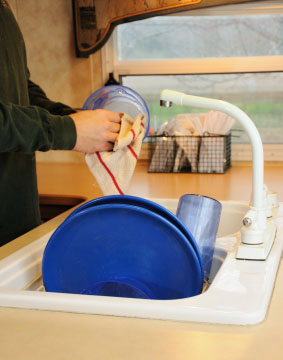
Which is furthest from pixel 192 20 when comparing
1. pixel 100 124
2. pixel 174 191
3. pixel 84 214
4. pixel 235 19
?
pixel 84 214

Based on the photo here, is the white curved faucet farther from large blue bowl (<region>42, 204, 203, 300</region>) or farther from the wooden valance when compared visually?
the wooden valance

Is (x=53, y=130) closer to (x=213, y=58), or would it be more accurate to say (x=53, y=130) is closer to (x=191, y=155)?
(x=191, y=155)

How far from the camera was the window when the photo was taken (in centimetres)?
239

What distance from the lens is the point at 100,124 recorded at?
1088 mm

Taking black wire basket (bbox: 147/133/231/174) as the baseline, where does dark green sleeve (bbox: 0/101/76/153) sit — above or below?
above

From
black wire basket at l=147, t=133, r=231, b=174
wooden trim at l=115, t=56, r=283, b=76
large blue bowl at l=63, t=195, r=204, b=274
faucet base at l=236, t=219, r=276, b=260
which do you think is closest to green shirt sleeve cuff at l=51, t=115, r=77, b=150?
large blue bowl at l=63, t=195, r=204, b=274

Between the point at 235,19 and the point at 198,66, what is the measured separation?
0.26 meters

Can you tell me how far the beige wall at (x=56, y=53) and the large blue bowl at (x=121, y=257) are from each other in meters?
1.80

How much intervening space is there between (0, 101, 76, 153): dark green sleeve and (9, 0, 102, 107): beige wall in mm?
1542

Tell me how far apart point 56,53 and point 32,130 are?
1.67 meters

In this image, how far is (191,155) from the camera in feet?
7.50

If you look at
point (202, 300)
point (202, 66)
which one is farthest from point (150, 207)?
point (202, 66)

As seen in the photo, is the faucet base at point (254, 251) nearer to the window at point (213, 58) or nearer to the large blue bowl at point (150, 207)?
the large blue bowl at point (150, 207)

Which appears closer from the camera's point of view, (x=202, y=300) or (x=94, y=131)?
(x=202, y=300)
